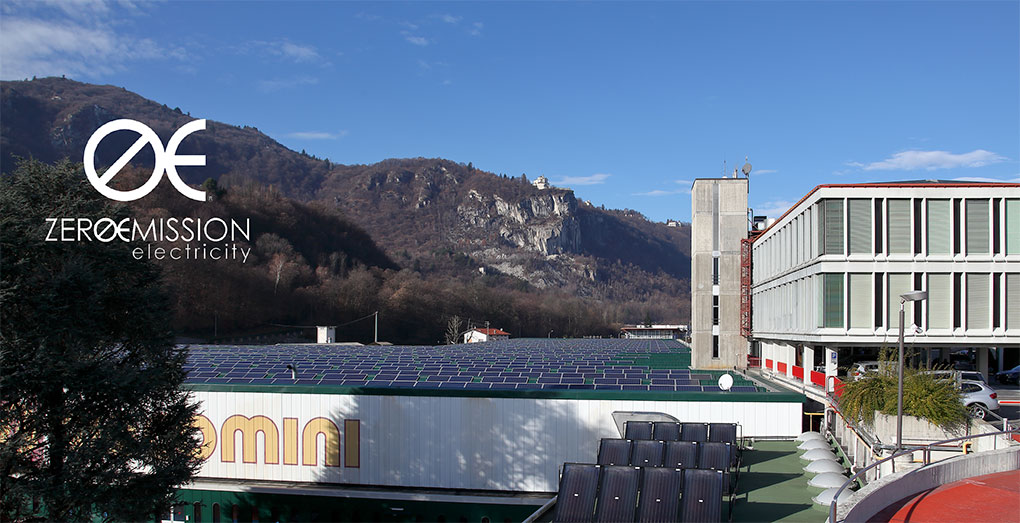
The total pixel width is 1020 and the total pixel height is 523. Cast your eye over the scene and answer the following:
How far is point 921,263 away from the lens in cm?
2561

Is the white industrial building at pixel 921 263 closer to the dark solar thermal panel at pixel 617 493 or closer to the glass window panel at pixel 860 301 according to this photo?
the glass window panel at pixel 860 301

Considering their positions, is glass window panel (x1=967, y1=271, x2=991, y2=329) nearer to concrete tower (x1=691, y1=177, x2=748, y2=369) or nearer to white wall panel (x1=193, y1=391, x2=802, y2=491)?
white wall panel (x1=193, y1=391, x2=802, y2=491)

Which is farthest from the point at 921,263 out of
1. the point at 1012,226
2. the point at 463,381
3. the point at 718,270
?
the point at 463,381

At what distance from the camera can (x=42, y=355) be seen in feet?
47.7

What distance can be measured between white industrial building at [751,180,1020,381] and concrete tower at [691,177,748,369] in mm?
13175

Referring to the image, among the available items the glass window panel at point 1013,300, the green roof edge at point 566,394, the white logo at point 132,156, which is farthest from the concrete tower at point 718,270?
the white logo at point 132,156

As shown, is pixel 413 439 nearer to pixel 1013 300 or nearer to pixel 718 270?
pixel 1013 300

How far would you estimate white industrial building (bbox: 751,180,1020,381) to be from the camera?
25562 millimetres

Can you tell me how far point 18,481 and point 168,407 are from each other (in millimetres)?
2985

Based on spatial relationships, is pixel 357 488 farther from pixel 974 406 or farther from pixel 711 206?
pixel 711 206

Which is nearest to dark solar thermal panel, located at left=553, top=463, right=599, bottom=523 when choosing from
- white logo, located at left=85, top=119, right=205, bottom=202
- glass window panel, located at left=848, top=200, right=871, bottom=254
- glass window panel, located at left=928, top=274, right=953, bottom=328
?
white logo, located at left=85, top=119, right=205, bottom=202

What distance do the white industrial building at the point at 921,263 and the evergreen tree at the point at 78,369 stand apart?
66.4 ft

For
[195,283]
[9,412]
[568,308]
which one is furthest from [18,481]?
[568,308]

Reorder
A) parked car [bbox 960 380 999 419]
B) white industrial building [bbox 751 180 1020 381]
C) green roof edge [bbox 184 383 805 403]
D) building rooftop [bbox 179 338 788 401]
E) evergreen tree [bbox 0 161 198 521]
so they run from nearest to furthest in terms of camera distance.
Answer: evergreen tree [bbox 0 161 198 521] → green roof edge [bbox 184 383 805 403] → building rooftop [bbox 179 338 788 401] → parked car [bbox 960 380 999 419] → white industrial building [bbox 751 180 1020 381]
